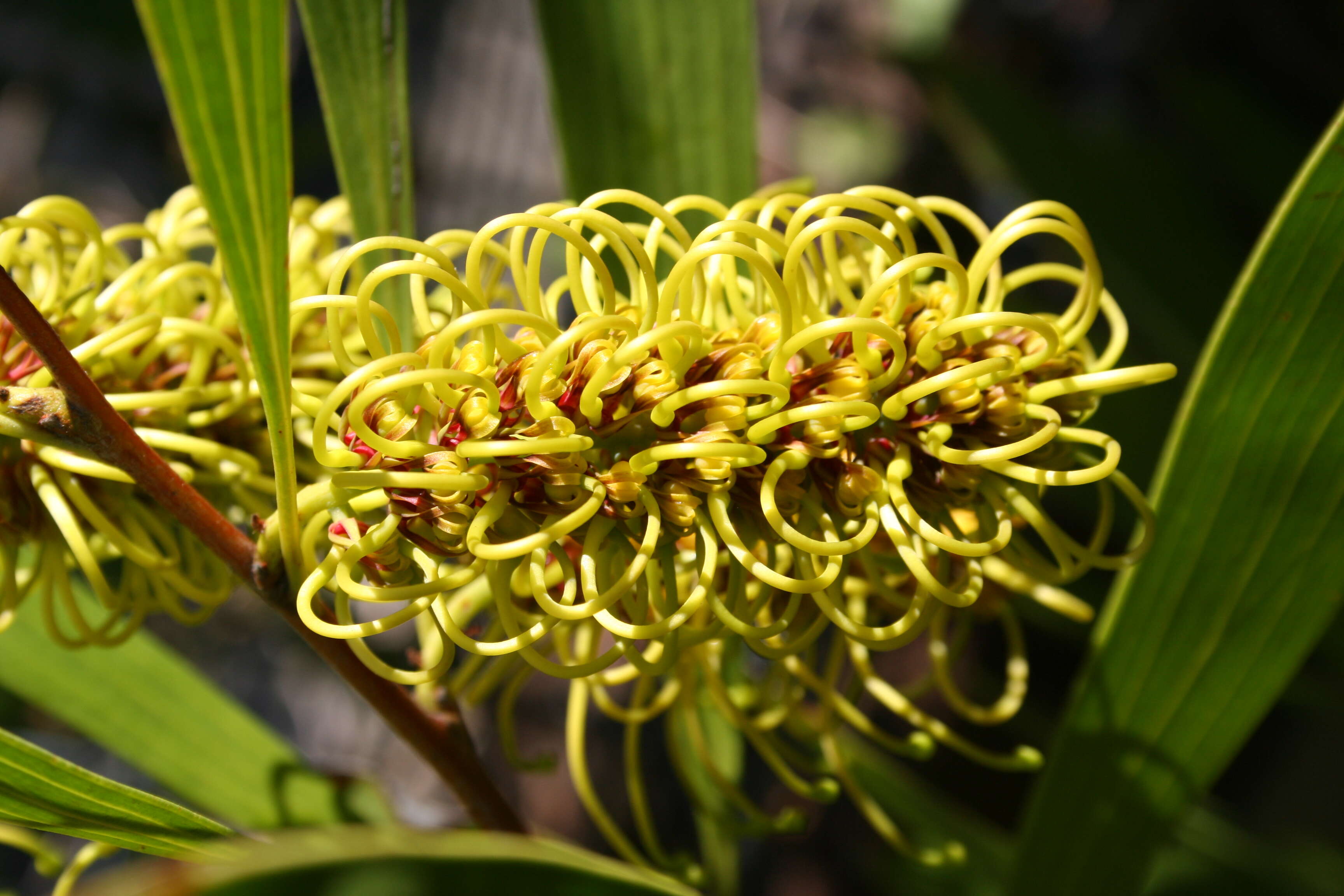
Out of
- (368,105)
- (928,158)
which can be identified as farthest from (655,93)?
(928,158)

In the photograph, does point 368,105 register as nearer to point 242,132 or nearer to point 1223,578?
point 242,132

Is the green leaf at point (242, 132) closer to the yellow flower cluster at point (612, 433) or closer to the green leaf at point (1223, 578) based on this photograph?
the yellow flower cluster at point (612, 433)

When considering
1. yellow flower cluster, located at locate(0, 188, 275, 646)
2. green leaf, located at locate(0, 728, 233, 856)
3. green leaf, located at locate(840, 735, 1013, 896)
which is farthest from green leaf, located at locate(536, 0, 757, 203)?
green leaf, located at locate(840, 735, 1013, 896)

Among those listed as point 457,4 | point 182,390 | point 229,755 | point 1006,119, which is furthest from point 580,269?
point 457,4

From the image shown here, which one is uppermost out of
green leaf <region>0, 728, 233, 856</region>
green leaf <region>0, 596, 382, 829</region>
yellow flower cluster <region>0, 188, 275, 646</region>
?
yellow flower cluster <region>0, 188, 275, 646</region>

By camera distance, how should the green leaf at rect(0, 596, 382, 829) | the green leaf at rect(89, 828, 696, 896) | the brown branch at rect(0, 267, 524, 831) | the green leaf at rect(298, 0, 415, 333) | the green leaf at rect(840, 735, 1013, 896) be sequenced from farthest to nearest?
the green leaf at rect(840, 735, 1013, 896)
the green leaf at rect(0, 596, 382, 829)
the green leaf at rect(298, 0, 415, 333)
the brown branch at rect(0, 267, 524, 831)
the green leaf at rect(89, 828, 696, 896)

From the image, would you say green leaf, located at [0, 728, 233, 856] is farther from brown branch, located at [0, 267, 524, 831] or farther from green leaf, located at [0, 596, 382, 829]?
green leaf, located at [0, 596, 382, 829]
